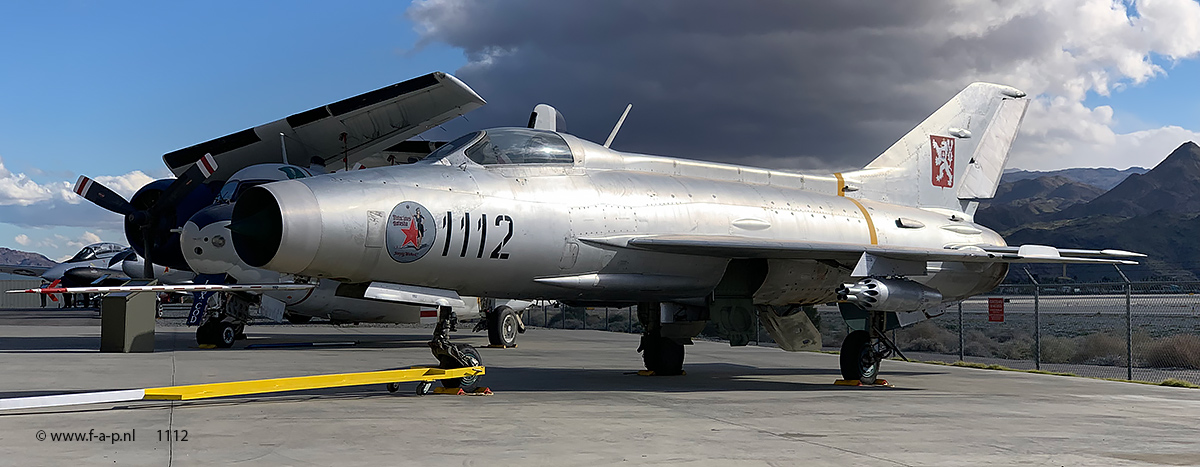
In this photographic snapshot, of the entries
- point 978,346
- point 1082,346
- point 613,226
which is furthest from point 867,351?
point 978,346

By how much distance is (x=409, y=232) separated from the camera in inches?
345

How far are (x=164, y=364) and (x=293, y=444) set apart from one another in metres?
9.51

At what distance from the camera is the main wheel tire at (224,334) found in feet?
64.1

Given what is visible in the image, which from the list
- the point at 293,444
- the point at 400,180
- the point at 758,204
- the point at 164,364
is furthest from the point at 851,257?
the point at 164,364

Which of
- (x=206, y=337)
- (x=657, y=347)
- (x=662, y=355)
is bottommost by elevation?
(x=206, y=337)

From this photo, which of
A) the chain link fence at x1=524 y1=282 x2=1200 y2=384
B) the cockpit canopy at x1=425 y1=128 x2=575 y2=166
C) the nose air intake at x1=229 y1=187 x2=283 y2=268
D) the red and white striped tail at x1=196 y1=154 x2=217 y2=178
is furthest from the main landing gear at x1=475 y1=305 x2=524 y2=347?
the nose air intake at x1=229 y1=187 x2=283 y2=268

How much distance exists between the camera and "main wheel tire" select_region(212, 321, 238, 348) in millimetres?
19547

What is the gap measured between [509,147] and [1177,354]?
1639 cm

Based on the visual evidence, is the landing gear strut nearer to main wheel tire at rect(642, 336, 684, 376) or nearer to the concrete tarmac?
the concrete tarmac

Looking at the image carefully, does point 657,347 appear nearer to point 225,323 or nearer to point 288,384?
point 288,384

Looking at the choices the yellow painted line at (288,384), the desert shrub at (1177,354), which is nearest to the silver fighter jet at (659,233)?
the yellow painted line at (288,384)

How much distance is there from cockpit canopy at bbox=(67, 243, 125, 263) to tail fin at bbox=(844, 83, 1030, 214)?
51.9 m

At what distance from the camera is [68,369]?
→ 13.1 m

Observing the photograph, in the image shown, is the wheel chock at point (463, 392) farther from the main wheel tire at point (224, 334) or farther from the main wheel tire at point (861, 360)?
the main wheel tire at point (224, 334)
